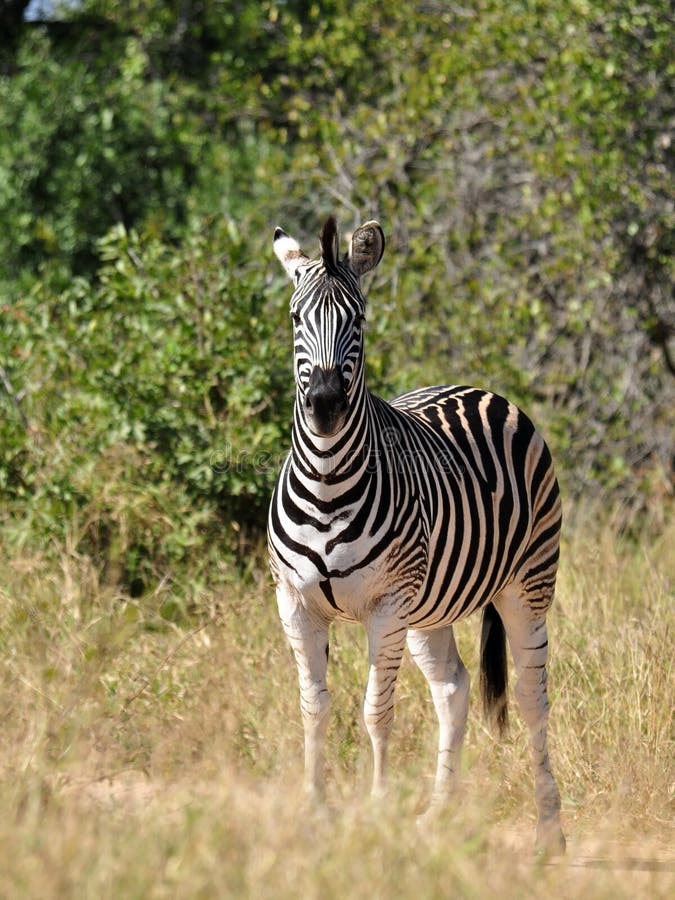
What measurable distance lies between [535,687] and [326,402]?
5.15 ft

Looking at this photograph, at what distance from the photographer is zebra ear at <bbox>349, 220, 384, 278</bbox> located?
4.14 m

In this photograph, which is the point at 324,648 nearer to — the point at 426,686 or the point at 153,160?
the point at 426,686

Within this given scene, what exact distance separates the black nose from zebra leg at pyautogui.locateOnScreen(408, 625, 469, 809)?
1.36 metres

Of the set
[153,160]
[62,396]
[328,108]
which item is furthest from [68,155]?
[62,396]

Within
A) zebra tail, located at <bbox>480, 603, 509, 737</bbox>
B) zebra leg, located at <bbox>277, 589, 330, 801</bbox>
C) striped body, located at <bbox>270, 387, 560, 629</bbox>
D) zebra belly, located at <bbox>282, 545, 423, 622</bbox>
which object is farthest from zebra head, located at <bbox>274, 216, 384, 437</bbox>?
zebra tail, located at <bbox>480, 603, 509, 737</bbox>

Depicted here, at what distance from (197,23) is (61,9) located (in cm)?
143

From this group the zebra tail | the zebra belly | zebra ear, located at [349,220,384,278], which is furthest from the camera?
the zebra tail

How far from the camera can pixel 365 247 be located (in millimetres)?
4172

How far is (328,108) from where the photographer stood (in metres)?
10.6

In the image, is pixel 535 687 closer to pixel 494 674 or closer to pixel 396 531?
pixel 494 674

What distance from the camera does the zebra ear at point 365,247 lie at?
4137 millimetres

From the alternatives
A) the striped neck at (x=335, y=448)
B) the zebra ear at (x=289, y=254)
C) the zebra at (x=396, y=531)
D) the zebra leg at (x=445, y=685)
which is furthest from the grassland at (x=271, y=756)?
the zebra ear at (x=289, y=254)

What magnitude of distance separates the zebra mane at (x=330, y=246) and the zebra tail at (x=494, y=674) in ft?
5.46

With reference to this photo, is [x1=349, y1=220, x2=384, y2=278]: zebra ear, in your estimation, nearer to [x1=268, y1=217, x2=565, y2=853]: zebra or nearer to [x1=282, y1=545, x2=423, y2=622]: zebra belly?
[x1=268, y1=217, x2=565, y2=853]: zebra
